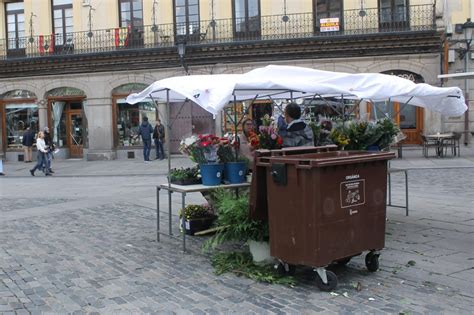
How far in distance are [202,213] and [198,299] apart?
2.68 m

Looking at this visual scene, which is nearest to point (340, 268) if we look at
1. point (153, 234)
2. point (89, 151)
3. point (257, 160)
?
point (257, 160)

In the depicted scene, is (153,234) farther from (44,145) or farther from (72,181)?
(44,145)

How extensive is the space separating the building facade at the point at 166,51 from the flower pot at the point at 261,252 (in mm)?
15657

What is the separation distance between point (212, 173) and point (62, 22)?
862 inches

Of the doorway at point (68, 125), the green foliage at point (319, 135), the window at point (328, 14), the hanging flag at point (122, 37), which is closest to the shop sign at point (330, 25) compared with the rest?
the window at point (328, 14)

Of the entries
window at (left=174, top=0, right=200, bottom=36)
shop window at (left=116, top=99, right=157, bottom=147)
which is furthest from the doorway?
window at (left=174, top=0, right=200, bottom=36)

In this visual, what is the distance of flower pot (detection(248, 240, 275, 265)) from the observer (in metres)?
5.73

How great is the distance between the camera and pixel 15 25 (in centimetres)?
2652

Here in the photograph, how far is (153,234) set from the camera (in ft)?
25.9

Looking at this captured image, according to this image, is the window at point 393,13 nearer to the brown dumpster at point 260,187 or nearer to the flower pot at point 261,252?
the brown dumpster at point 260,187

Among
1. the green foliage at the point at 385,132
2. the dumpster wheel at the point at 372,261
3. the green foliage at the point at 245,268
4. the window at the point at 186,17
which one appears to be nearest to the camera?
the green foliage at the point at 245,268

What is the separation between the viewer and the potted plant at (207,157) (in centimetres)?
674

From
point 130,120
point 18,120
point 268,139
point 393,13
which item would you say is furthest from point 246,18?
point 268,139

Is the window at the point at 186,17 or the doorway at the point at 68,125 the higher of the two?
the window at the point at 186,17
